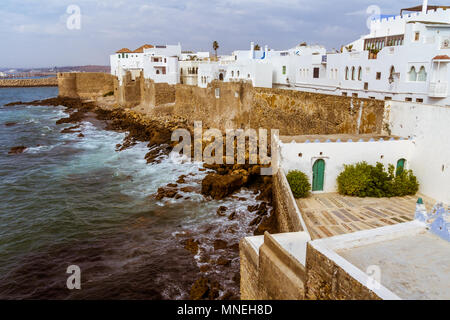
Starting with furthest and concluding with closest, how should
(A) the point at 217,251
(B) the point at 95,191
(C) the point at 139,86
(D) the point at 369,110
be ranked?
1. (C) the point at 139,86
2. (B) the point at 95,191
3. (D) the point at 369,110
4. (A) the point at 217,251

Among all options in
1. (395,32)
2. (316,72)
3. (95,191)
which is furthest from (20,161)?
(395,32)

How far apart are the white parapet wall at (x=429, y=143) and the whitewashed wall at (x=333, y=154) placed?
1.72ft

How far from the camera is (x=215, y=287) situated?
32.6 feet

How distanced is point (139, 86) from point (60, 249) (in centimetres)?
3560

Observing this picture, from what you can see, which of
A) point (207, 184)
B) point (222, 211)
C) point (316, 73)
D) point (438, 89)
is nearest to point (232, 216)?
point (222, 211)

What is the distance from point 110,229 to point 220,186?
5.64m

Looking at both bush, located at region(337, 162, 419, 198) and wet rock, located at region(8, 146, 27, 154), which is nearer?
bush, located at region(337, 162, 419, 198)

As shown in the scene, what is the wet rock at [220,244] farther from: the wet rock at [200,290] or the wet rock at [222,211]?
the wet rock at [222,211]

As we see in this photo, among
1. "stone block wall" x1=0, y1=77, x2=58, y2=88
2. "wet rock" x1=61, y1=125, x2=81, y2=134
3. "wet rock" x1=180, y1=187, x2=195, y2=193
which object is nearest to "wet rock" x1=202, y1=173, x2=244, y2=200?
"wet rock" x1=180, y1=187, x2=195, y2=193

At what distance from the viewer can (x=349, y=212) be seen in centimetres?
1041

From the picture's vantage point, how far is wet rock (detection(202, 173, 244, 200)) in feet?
55.5

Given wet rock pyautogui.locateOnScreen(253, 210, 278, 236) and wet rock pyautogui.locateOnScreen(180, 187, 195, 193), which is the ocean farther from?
wet rock pyautogui.locateOnScreen(253, 210, 278, 236)

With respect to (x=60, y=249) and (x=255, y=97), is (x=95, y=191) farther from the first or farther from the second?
(x=255, y=97)

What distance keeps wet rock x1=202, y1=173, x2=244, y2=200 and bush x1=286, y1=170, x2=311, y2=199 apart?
572 cm
